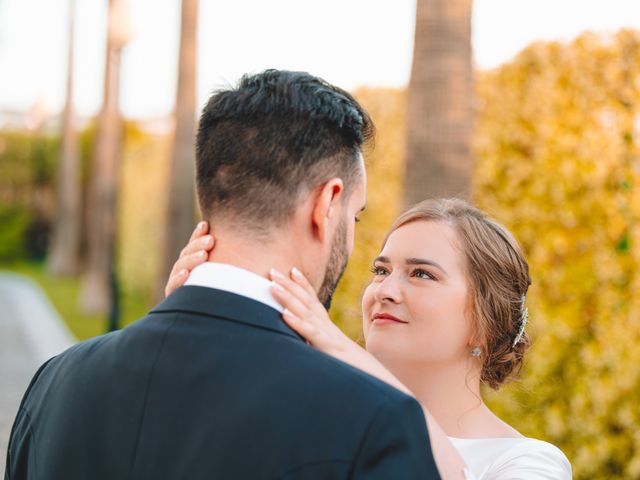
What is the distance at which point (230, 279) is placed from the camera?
70.1 inches

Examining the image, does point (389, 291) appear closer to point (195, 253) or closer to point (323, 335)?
point (323, 335)

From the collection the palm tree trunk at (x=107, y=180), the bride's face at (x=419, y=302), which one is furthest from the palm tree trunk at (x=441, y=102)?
the palm tree trunk at (x=107, y=180)

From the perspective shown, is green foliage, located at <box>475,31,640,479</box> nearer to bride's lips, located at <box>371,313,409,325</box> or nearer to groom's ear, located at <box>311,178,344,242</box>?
bride's lips, located at <box>371,313,409,325</box>

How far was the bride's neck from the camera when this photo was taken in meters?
2.77

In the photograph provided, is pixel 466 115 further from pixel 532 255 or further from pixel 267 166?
pixel 267 166

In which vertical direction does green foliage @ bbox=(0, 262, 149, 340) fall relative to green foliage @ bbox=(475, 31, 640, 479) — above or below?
below

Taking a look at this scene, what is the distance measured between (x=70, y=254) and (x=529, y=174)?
23.8 meters

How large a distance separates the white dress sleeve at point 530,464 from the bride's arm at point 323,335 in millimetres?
537

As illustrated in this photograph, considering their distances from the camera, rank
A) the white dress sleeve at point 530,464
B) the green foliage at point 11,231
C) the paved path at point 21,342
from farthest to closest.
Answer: the green foliage at point 11,231
the paved path at point 21,342
the white dress sleeve at point 530,464

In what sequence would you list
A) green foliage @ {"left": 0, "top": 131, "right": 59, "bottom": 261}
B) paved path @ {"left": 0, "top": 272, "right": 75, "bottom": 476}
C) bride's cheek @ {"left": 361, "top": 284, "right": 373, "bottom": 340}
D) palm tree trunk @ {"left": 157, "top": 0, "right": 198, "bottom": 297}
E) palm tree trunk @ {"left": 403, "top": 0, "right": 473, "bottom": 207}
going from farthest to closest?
green foliage @ {"left": 0, "top": 131, "right": 59, "bottom": 261}, palm tree trunk @ {"left": 157, "top": 0, "right": 198, "bottom": 297}, paved path @ {"left": 0, "top": 272, "right": 75, "bottom": 476}, palm tree trunk @ {"left": 403, "top": 0, "right": 473, "bottom": 207}, bride's cheek @ {"left": 361, "top": 284, "right": 373, "bottom": 340}

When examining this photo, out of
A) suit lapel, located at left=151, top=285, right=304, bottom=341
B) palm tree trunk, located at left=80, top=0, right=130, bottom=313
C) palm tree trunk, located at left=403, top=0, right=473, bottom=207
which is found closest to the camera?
suit lapel, located at left=151, top=285, right=304, bottom=341

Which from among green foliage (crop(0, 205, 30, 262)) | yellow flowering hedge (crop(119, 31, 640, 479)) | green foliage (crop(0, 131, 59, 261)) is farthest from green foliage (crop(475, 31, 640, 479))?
green foliage (crop(0, 131, 59, 261))

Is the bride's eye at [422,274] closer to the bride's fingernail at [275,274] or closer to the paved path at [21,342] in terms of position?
the bride's fingernail at [275,274]

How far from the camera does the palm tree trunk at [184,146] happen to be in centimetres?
1033
